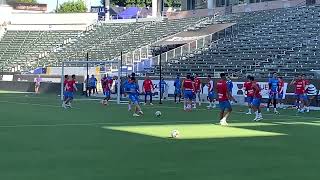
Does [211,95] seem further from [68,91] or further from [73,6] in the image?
[73,6]

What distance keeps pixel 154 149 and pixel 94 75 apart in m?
37.8

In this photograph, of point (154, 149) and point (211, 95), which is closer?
point (154, 149)

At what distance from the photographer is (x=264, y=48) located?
50.2m

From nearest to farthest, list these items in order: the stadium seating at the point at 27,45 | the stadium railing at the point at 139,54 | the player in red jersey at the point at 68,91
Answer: the player in red jersey at the point at 68,91 → the stadium railing at the point at 139,54 → the stadium seating at the point at 27,45

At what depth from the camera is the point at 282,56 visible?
154 feet

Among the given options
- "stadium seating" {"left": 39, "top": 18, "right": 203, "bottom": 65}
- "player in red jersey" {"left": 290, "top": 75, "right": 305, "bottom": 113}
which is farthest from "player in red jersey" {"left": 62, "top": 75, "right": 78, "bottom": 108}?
"stadium seating" {"left": 39, "top": 18, "right": 203, "bottom": 65}

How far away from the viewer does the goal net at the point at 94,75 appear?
4783 cm

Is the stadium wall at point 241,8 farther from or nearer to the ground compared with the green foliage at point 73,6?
nearer to the ground

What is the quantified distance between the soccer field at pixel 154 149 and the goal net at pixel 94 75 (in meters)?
21.7

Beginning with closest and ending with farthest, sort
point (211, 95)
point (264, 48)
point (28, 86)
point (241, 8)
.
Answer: point (211, 95) → point (264, 48) → point (28, 86) → point (241, 8)

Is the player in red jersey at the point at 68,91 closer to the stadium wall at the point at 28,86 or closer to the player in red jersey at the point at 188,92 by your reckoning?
the player in red jersey at the point at 188,92

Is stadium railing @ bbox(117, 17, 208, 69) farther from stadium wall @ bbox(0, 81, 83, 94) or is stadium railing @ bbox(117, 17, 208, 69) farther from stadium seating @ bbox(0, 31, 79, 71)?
stadium seating @ bbox(0, 31, 79, 71)

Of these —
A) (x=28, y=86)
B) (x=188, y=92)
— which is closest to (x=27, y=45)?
(x=28, y=86)

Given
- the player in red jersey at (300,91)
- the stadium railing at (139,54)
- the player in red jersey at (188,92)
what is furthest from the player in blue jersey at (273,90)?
the stadium railing at (139,54)
